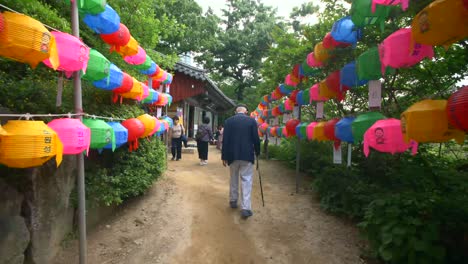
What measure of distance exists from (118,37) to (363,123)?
3563 millimetres

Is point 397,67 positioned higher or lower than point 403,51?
lower

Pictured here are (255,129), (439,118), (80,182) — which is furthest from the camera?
(255,129)

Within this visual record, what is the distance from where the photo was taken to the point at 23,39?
227cm

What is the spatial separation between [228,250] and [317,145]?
18.7ft

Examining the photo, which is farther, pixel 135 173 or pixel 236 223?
pixel 135 173

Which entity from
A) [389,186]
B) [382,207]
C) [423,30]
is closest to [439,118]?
[423,30]

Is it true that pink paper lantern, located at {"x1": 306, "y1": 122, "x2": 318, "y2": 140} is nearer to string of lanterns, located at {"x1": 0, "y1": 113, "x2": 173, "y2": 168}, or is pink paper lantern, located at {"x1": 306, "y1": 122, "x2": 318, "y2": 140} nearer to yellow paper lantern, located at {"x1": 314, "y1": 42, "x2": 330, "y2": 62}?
yellow paper lantern, located at {"x1": 314, "y1": 42, "x2": 330, "y2": 62}

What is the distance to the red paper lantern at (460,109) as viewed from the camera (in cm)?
197

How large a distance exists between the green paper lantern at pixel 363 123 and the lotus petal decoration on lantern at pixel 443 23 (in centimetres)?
132

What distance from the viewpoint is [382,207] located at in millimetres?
3703

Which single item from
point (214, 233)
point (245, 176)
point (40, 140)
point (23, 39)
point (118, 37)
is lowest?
point (214, 233)

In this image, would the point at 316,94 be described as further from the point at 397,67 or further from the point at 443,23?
the point at 443,23

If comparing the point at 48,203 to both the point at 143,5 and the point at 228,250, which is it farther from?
the point at 143,5

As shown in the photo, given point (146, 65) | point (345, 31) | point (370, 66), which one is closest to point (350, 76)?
point (370, 66)
